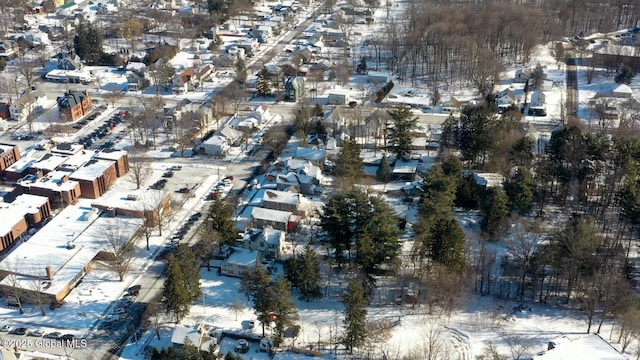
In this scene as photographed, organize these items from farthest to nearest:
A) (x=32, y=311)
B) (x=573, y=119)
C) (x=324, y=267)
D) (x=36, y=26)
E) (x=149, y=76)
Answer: (x=36, y=26) < (x=149, y=76) < (x=573, y=119) < (x=324, y=267) < (x=32, y=311)

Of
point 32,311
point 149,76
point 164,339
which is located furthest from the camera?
point 149,76

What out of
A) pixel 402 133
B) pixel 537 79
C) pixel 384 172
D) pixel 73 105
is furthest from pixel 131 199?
pixel 537 79

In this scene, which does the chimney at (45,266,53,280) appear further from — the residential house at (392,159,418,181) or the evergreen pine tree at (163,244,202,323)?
the residential house at (392,159,418,181)

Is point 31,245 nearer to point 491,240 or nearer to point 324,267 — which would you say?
point 324,267

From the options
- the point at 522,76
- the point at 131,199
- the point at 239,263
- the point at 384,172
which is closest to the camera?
the point at 239,263

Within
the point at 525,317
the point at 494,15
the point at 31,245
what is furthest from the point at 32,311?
the point at 494,15

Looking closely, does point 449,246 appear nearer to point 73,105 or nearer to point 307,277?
point 307,277

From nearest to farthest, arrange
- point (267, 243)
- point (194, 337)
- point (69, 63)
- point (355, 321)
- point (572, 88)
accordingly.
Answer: point (355, 321)
point (194, 337)
point (267, 243)
point (572, 88)
point (69, 63)

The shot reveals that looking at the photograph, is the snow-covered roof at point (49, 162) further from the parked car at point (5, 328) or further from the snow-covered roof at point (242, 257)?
the snow-covered roof at point (242, 257)

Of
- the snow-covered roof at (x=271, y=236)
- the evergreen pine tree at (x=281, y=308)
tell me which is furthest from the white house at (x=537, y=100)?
the evergreen pine tree at (x=281, y=308)
